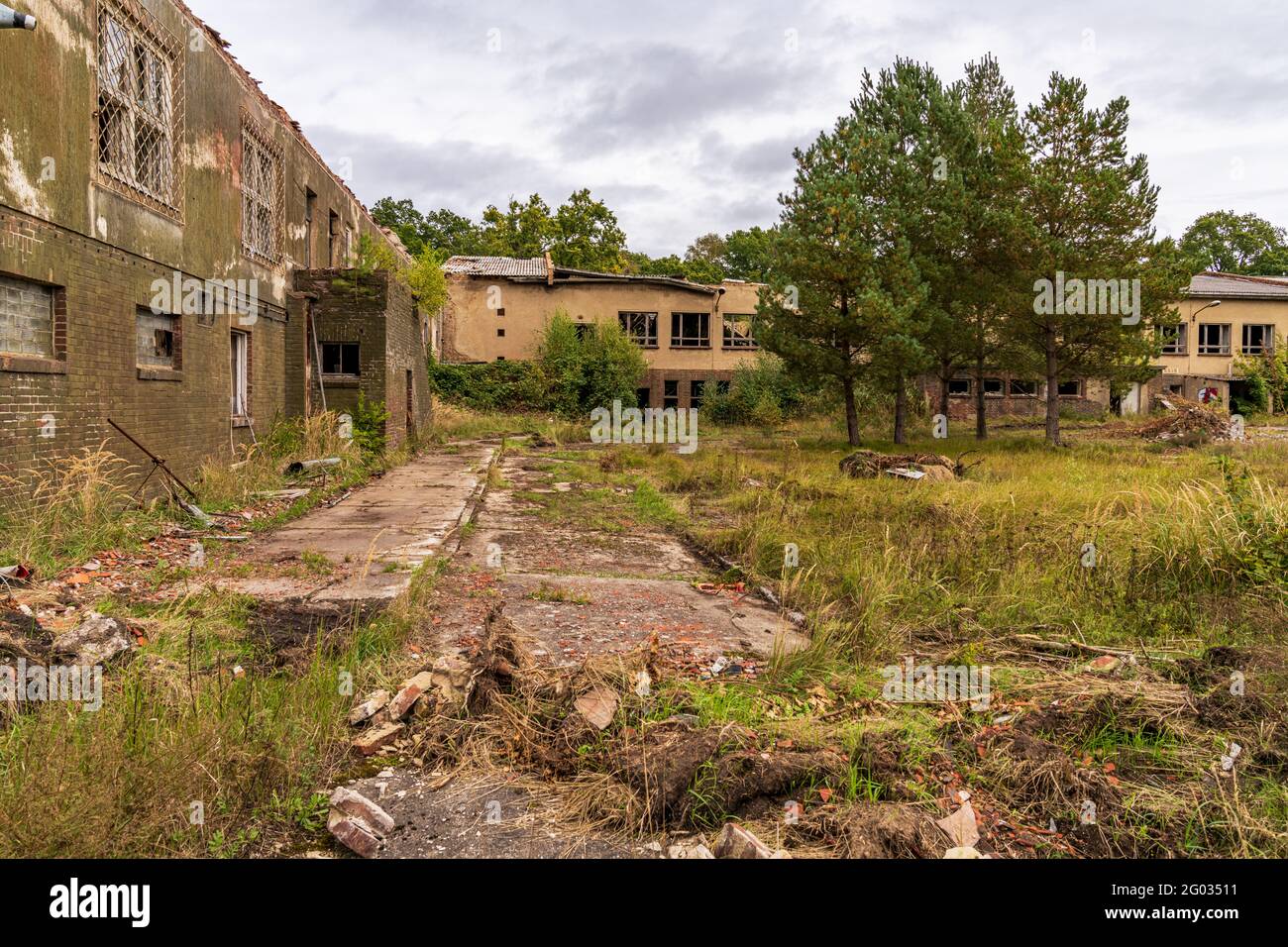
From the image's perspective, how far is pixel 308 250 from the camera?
17250mm

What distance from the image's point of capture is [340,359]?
16844mm

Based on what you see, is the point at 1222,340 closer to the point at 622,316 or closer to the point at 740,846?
the point at 622,316

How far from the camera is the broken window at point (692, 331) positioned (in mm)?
34281

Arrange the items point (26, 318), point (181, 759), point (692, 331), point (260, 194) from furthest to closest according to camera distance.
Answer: point (692, 331)
point (260, 194)
point (26, 318)
point (181, 759)

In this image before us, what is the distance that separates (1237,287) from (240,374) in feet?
136

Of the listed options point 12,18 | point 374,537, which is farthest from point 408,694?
point 374,537

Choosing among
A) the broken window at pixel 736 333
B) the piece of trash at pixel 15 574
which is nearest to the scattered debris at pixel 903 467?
the piece of trash at pixel 15 574

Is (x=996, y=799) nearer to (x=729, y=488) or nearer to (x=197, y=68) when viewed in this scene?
(x=729, y=488)

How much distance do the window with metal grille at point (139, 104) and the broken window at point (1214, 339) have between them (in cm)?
4025

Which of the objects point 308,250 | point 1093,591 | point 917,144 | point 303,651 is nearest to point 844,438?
point 917,144

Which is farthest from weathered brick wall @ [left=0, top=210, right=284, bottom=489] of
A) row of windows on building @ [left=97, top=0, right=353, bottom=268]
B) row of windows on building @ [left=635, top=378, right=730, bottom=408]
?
row of windows on building @ [left=635, top=378, right=730, bottom=408]

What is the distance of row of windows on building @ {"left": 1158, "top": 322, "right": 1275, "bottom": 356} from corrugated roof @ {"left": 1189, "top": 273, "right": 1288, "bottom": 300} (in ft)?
4.20

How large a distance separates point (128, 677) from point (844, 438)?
75.9ft
